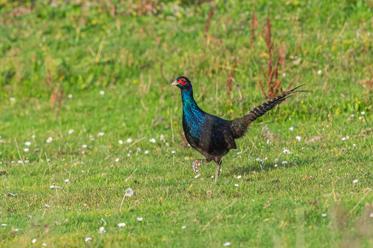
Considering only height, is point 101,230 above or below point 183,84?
below

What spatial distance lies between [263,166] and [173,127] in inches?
124

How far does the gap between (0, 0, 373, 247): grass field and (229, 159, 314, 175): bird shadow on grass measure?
0.03 metres

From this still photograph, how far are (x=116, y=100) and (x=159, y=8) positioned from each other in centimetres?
349

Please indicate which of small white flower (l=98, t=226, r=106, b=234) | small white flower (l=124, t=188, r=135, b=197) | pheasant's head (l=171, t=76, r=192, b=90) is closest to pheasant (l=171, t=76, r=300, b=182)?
pheasant's head (l=171, t=76, r=192, b=90)

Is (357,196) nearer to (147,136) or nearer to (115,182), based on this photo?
(115,182)

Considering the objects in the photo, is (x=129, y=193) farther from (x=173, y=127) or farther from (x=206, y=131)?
(x=173, y=127)

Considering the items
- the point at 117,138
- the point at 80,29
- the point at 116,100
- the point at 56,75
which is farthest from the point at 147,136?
the point at 80,29

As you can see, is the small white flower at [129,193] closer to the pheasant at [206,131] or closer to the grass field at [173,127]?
the grass field at [173,127]

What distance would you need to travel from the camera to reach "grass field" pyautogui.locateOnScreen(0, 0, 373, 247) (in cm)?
878

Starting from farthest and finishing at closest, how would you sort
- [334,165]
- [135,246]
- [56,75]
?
[56,75] → [334,165] → [135,246]

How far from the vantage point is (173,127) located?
14.4 meters

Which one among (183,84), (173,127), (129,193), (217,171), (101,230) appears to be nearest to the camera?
(101,230)

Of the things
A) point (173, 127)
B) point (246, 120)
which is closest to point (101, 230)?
point (246, 120)

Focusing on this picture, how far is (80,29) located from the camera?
18.6 metres
